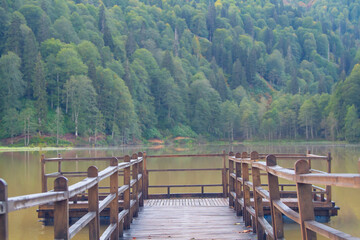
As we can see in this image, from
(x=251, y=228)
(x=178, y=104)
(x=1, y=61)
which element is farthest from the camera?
(x=178, y=104)

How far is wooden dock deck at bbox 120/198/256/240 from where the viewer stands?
6.88 m

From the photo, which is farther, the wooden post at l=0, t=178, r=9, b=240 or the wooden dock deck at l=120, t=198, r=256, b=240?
the wooden dock deck at l=120, t=198, r=256, b=240

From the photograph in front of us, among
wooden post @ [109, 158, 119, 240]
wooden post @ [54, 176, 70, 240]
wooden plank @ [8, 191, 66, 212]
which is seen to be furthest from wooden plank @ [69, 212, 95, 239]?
wooden post @ [109, 158, 119, 240]

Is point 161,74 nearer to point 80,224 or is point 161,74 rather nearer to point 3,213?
point 80,224

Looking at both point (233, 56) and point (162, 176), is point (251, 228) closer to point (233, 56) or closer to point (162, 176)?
point (162, 176)

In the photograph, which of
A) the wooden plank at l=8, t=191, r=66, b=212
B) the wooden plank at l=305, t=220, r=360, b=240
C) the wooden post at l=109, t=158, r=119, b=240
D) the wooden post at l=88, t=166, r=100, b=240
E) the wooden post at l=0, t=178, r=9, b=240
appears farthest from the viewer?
the wooden post at l=109, t=158, r=119, b=240

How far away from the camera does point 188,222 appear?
7.91 m

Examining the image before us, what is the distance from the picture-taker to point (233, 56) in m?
143

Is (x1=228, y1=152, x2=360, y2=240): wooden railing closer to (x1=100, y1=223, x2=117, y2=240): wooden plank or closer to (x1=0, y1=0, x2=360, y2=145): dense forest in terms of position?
(x1=100, y1=223, x2=117, y2=240): wooden plank

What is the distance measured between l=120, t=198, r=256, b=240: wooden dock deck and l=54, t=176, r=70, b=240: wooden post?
144 inches

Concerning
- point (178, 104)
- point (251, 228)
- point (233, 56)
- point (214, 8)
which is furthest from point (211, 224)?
point (214, 8)

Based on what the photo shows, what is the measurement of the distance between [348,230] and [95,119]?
201ft

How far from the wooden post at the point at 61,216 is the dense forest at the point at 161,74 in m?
55.3

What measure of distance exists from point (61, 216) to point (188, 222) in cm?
499
